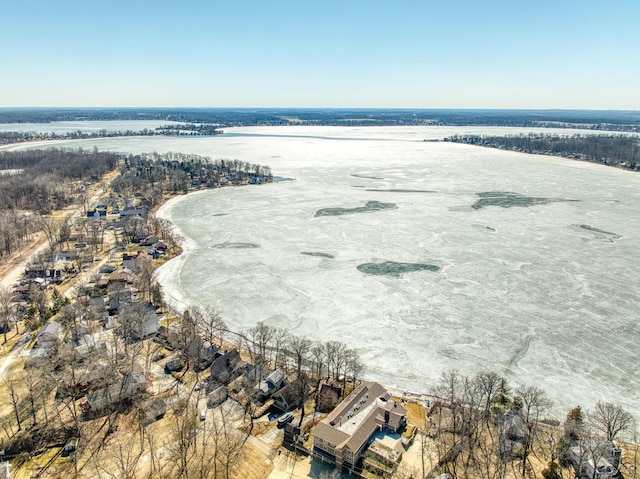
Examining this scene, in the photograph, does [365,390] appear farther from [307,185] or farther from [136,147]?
[136,147]

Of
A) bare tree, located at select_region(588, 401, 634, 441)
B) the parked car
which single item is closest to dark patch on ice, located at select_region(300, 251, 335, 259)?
the parked car

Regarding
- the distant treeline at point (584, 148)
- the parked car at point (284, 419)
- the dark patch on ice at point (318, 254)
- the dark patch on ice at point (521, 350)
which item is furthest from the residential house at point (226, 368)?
the distant treeline at point (584, 148)

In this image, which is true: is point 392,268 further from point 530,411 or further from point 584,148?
point 584,148

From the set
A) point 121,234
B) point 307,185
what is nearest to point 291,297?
point 121,234

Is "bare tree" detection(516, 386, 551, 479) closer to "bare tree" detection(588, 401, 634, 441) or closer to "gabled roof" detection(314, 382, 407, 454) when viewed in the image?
"bare tree" detection(588, 401, 634, 441)

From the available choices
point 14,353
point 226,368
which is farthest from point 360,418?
point 14,353

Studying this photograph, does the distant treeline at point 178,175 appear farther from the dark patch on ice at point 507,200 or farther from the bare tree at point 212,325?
the bare tree at point 212,325
